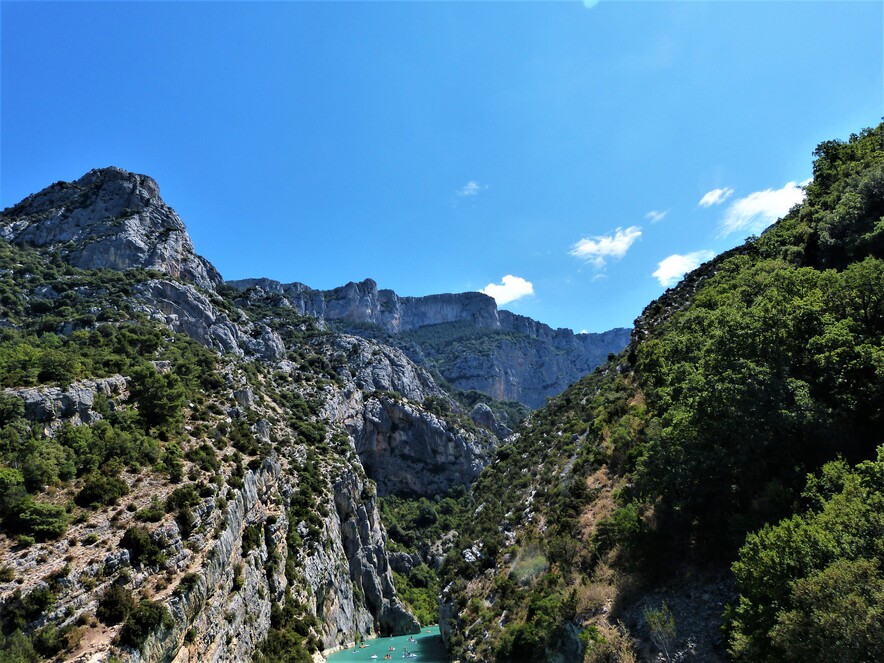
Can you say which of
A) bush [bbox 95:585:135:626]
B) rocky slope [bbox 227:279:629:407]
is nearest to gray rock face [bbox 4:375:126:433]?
bush [bbox 95:585:135:626]

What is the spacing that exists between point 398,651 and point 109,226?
86.4m

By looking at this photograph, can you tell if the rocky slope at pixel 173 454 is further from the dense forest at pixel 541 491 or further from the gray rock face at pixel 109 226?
the gray rock face at pixel 109 226

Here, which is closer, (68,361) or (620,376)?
(68,361)

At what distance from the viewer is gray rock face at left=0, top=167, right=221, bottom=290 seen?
77.6 metres

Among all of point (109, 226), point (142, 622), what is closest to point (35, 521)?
point (142, 622)

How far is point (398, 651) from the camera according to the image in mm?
56969

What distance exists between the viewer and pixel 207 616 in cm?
2880

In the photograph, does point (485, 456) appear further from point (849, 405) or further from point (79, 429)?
point (849, 405)

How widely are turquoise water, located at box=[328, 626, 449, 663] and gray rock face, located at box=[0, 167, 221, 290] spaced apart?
69.2m

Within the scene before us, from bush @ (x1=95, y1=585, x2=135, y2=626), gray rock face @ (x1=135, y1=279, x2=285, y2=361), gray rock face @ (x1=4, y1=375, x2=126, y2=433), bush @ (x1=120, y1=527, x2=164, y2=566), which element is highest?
gray rock face @ (x1=135, y1=279, x2=285, y2=361)

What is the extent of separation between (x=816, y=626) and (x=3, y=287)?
8261cm

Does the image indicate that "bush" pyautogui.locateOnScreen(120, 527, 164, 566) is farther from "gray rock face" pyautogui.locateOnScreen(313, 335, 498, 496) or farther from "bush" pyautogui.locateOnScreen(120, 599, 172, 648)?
"gray rock face" pyautogui.locateOnScreen(313, 335, 498, 496)

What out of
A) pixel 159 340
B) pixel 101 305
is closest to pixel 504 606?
pixel 159 340

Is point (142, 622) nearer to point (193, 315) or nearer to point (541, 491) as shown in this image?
point (541, 491)
